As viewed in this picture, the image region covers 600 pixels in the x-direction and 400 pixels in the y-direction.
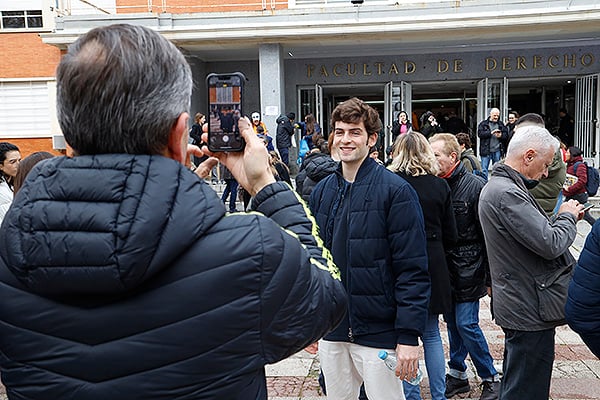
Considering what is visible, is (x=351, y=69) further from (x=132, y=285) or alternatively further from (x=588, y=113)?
(x=132, y=285)

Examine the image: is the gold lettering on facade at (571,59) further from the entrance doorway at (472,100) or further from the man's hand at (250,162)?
the man's hand at (250,162)

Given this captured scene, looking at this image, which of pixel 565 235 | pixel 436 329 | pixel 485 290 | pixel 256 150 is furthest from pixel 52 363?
pixel 485 290

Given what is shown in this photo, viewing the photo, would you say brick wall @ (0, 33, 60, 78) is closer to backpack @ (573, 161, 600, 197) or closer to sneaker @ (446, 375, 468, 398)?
backpack @ (573, 161, 600, 197)

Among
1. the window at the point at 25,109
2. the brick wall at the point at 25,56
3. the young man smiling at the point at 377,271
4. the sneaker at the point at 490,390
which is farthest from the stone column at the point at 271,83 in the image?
the young man smiling at the point at 377,271

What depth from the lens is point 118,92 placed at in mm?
1268

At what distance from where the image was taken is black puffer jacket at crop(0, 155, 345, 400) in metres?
1.20

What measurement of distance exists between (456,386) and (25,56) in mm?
17929

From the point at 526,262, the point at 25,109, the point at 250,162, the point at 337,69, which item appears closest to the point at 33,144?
the point at 25,109

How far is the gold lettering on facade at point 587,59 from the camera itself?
17625mm

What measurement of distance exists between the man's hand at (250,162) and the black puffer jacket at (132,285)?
0.34 meters

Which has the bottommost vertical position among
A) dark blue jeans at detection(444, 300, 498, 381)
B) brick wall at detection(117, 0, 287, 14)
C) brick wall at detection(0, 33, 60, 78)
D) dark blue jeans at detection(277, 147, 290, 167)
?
dark blue jeans at detection(444, 300, 498, 381)

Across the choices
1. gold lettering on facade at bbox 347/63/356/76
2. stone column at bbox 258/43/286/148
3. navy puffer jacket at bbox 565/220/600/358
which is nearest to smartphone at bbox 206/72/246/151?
navy puffer jacket at bbox 565/220/600/358

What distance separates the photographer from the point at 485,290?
14.6 feet

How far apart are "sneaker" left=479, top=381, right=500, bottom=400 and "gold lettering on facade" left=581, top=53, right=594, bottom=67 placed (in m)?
16.3
